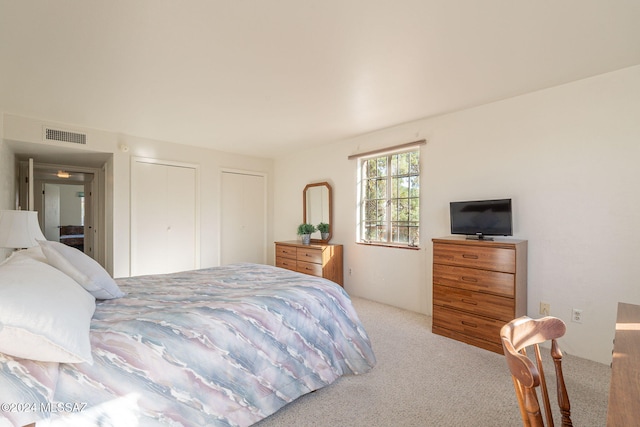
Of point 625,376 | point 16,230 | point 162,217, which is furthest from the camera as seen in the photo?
point 162,217

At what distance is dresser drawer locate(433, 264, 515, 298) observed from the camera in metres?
2.63

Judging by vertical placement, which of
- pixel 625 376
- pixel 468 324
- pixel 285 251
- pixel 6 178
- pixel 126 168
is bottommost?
pixel 468 324

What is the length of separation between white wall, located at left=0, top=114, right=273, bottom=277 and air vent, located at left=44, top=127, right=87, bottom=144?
6 cm

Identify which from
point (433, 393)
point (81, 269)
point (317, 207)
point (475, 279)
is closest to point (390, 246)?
point (475, 279)

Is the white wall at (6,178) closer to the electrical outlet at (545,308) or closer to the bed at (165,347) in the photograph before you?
the bed at (165,347)

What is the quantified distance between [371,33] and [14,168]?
221 inches

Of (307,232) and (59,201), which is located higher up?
(59,201)

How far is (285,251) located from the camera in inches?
197

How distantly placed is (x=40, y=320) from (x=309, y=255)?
359 centimetres

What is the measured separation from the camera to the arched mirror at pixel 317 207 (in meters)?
4.90

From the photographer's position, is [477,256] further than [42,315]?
Yes

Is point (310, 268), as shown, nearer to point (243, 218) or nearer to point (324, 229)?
point (324, 229)

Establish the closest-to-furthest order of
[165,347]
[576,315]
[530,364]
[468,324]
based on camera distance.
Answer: [530,364] < [165,347] < [576,315] < [468,324]

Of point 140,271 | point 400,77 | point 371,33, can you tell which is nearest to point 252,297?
point 371,33
